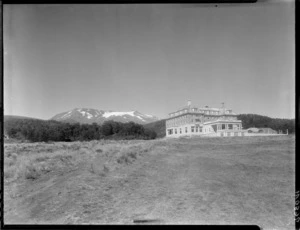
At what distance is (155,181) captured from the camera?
7.21 ft

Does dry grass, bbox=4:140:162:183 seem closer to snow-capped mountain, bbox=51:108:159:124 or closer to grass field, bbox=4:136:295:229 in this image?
grass field, bbox=4:136:295:229

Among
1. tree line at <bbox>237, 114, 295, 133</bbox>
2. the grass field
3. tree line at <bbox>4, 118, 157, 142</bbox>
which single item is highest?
tree line at <bbox>237, 114, 295, 133</bbox>

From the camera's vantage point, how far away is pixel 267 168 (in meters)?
2.08

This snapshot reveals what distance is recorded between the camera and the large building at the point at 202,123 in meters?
2.11

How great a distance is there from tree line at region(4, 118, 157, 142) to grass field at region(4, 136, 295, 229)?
2.3 inches

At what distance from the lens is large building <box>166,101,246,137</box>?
211 centimetres

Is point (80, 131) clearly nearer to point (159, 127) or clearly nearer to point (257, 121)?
point (159, 127)

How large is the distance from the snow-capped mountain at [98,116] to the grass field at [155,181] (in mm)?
205

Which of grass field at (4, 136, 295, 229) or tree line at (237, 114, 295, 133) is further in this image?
tree line at (237, 114, 295, 133)

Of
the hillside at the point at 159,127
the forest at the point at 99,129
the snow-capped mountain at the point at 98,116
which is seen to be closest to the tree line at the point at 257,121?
the forest at the point at 99,129

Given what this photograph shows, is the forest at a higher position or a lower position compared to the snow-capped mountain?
lower

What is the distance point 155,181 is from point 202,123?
628mm

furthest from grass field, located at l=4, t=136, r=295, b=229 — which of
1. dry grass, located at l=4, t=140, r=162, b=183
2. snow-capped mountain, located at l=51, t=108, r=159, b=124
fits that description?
snow-capped mountain, located at l=51, t=108, r=159, b=124

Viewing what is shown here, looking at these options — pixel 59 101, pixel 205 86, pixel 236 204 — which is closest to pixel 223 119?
pixel 205 86
